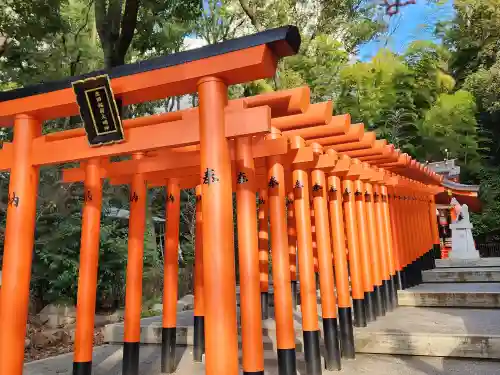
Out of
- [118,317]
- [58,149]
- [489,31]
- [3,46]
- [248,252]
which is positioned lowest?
[118,317]

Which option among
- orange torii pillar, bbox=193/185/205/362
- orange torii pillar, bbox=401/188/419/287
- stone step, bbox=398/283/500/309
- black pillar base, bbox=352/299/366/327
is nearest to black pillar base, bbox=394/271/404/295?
stone step, bbox=398/283/500/309

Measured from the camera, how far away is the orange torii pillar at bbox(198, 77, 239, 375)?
3.20 m

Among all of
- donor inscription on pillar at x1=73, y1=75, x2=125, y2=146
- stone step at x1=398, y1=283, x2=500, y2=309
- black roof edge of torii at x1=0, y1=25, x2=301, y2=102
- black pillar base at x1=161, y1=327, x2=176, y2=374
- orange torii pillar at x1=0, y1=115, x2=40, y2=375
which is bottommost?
black pillar base at x1=161, y1=327, x2=176, y2=374

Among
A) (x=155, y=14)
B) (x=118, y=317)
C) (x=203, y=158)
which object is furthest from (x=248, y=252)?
(x=155, y=14)

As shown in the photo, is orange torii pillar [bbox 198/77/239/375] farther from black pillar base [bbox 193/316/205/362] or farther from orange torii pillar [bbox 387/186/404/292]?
orange torii pillar [bbox 387/186/404/292]

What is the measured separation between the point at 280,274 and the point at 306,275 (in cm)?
55

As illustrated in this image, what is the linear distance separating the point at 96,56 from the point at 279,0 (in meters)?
7.31

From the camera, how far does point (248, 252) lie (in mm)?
3881

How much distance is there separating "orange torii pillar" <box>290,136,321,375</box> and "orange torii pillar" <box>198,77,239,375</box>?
1.91 metres

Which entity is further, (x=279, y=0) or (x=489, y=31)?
(x=489, y=31)

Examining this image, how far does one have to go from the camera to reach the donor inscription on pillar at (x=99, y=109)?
153 inches

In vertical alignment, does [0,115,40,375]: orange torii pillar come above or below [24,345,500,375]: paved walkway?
above

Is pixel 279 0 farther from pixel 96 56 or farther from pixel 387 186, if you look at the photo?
pixel 387 186

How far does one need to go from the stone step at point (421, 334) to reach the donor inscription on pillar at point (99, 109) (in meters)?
4.18
